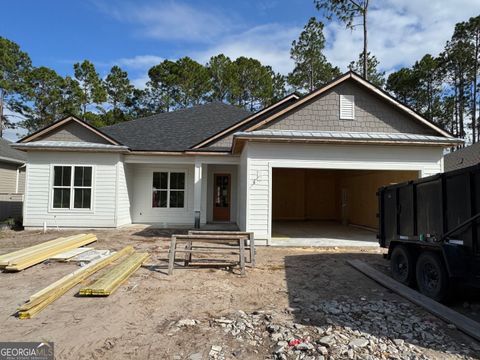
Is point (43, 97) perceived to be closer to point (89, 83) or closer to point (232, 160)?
point (89, 83)

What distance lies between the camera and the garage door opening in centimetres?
1404

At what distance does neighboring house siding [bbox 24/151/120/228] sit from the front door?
15.0 ft

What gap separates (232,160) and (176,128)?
187 inches

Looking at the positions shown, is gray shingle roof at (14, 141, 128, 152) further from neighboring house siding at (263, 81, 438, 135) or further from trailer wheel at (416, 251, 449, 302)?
trailer wheel at (416, 251, 449, 302)

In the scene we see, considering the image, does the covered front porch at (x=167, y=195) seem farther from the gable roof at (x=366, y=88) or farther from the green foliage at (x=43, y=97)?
the green foliage at (x=43, y=97)

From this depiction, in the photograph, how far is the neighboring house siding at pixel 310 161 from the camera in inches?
399

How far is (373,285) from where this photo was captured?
621 cm

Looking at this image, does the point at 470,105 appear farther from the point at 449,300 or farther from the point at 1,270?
the point at 1,270

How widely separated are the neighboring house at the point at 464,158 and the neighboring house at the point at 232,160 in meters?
8.75

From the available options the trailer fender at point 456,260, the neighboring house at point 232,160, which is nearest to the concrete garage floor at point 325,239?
the neighboring house at point 232,160

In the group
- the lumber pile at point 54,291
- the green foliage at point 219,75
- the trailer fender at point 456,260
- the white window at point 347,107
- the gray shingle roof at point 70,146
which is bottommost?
the lumber pile at point 54,291

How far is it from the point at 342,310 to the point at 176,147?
35.8ft

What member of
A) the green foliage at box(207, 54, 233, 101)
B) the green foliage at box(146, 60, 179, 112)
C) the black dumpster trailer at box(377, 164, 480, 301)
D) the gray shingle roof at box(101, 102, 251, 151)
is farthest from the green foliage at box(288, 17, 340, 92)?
the black dumpster trailer at box(377, 164, 480, 301)

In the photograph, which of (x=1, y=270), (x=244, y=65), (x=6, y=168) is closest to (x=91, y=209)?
(x=1, y=270)
